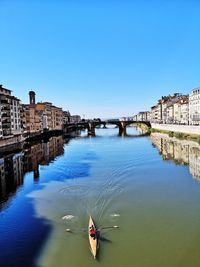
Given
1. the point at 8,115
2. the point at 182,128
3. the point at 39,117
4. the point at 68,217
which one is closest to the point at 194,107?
the point at 182,128

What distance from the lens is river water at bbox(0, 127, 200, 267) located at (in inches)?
474

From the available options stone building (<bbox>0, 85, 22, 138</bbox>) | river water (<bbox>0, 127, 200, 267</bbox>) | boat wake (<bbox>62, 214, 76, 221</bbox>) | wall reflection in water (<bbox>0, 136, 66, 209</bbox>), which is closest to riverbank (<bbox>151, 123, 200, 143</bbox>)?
river water (<bbox>0, 127, 200, 267</bbox>)

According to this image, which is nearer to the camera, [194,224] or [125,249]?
[125,249]

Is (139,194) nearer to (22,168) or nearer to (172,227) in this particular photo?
(172,227)

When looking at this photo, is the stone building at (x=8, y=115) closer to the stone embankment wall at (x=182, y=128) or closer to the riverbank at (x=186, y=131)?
the riverbank at (x=186, y=131)

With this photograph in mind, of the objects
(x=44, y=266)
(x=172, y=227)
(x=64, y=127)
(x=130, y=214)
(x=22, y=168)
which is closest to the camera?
(x=44, y=266)

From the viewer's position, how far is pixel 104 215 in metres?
16.5

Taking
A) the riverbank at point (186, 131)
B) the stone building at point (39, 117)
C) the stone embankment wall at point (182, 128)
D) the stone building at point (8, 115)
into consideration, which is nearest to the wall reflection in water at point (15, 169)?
the stone building at point (8, 115)

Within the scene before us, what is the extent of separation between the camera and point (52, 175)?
29359mm

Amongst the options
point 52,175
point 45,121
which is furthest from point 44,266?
point 45,121

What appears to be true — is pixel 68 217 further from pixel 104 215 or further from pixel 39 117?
pixel 39 117

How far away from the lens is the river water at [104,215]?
12039mm

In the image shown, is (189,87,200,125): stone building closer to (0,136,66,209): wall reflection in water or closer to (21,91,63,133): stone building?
(21,91,63,133): stone building

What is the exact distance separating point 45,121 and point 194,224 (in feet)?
316
